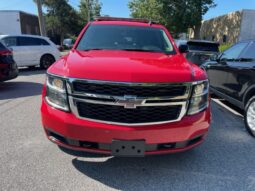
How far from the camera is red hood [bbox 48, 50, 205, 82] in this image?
2.70 meters

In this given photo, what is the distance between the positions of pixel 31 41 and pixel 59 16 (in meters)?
35.0

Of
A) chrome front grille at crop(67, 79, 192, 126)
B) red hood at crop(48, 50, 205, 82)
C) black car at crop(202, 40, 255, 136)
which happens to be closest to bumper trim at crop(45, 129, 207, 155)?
chrome front grille at crop(67, 79, 192, 126)

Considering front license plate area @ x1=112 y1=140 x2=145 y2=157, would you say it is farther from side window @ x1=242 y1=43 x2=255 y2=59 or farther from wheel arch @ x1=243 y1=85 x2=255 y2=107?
side window @ x1=242 y1=43 x2=255 y2=59

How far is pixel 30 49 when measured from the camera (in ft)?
40.9

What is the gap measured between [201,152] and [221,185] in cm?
80

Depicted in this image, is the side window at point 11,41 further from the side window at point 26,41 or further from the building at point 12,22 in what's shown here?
the building at point 12,22

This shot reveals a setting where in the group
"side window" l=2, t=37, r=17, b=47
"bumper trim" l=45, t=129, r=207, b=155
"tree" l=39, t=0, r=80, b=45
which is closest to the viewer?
"bumper trim" l=45, t=129, r=207, b=155

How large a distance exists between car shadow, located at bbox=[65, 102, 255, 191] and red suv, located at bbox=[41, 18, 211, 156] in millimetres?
422

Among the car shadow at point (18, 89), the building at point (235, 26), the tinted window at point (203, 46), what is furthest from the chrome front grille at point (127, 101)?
the building at point (235, 26)

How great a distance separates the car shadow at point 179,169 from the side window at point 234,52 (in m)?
2.15

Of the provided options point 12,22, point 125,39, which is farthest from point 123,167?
point 12,22

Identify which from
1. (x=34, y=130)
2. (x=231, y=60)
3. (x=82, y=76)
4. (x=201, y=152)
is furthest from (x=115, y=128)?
(x=231, y=60)

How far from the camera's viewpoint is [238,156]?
3.64 meters

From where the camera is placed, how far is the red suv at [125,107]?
267cm
